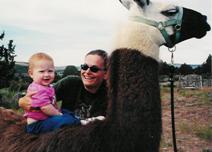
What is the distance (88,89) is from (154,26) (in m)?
0.99

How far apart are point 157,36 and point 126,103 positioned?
2.29ft

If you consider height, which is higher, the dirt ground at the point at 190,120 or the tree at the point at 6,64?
the tree at the point at 6,64

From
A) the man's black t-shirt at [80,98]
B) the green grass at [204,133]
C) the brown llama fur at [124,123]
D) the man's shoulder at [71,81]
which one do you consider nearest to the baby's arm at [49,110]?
the brown llama fur at [124,123]

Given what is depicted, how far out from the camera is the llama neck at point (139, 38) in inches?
167

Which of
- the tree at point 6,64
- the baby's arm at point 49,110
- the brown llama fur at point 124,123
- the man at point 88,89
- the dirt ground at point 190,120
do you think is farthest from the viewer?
the tree at point 6,64

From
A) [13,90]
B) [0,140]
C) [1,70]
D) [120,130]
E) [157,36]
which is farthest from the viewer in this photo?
[13,90]

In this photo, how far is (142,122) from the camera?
4059 mm

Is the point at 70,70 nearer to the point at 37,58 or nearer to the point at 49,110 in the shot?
the point at 37,58

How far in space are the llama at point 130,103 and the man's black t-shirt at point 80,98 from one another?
55cm

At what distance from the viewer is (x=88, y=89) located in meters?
4.89

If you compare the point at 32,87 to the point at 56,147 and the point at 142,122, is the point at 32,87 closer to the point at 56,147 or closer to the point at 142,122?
the point at 56,147

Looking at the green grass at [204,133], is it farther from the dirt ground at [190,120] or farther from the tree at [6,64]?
the tree at [6,64]

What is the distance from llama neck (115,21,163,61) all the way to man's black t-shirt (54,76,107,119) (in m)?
0.77

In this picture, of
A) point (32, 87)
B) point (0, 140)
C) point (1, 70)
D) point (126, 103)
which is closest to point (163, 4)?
point (126, 103)
